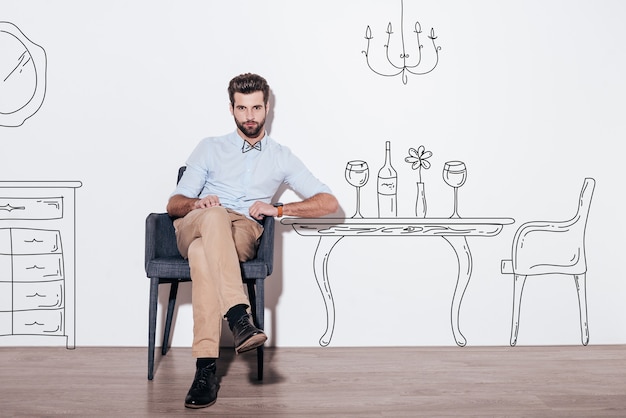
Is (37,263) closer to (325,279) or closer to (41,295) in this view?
(41,295)

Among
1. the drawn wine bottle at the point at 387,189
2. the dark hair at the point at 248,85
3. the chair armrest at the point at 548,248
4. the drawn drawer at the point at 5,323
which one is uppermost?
the dark hair at the point at 248,85

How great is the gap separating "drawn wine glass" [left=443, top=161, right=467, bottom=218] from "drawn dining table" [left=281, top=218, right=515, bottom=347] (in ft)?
0.36

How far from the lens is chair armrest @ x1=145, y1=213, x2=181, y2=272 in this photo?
3035 millimetres

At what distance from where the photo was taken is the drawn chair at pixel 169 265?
2.96 meters

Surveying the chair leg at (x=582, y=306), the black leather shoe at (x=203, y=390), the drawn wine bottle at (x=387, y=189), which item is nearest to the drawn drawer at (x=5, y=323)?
the black leather shoe at (x=203, y=390)

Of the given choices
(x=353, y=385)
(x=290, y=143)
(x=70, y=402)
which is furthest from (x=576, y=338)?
(x=70, y=402)

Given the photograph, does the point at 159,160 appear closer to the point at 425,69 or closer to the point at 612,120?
the point at 425,69

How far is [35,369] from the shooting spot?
3188 millimetres

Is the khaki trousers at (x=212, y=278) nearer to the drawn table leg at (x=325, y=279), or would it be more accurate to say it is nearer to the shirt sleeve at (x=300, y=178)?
the shirt sleeve at (x=300, y=178)

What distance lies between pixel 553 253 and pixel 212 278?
191 cm

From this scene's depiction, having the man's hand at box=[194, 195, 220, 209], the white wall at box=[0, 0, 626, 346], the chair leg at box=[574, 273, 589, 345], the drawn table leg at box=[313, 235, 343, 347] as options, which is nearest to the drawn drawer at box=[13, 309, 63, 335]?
the white wall at box=[0, 0, 626, 346]

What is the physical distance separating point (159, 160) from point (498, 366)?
6.40ft

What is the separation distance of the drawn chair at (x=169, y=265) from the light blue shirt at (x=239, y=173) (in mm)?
181

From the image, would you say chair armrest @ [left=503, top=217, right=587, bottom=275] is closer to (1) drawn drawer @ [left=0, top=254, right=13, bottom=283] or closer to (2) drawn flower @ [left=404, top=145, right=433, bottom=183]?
(2) drawn flower @ [left=404, top=145, right=433, bottom=183]
